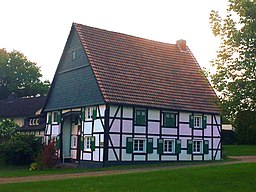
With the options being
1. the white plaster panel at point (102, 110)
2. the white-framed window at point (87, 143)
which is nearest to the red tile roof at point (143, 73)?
the white plaster panel at point (102, 110)

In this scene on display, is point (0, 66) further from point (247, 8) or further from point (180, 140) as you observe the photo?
point (247, 8)

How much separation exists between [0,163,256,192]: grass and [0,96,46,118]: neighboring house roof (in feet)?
112

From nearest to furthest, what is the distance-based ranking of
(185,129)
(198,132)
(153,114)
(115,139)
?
(115,139), (153,114), (185,129), (198,132)

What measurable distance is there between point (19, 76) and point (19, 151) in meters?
39.3

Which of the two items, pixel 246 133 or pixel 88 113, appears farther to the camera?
pixel 246 133

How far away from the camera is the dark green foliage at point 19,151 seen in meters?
35.5

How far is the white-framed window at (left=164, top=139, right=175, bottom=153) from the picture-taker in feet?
112

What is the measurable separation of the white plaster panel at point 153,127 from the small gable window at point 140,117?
66cm

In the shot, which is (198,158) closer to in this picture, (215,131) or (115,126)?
(215,131)

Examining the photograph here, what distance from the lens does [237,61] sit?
19609 millimetres

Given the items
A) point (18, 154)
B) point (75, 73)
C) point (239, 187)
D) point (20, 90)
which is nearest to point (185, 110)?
point (75, 73)

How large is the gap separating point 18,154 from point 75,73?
8329 millimetres

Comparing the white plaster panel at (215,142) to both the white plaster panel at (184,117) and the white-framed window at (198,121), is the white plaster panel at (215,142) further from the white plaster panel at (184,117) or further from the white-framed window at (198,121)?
the white plaster panel at (184,117)

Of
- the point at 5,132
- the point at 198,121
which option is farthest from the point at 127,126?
the point at 5,132
